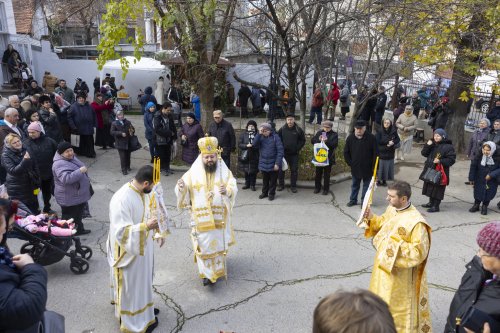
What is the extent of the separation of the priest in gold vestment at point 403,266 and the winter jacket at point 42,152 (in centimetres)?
610

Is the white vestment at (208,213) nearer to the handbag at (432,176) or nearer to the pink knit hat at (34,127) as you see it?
the pink knit hat at (34,127)

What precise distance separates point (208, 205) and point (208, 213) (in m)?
0.10

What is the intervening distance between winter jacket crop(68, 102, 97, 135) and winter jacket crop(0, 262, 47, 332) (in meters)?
9.76

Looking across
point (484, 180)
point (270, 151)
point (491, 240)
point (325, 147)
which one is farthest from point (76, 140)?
point (491, 240)

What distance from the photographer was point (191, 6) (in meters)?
8.96

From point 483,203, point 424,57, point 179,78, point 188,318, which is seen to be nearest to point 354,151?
point 483,203

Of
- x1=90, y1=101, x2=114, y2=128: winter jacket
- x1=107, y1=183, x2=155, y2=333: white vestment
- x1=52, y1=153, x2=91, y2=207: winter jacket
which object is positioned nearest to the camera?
x1=107, y1=183, x2=155, y2=333: white vestment

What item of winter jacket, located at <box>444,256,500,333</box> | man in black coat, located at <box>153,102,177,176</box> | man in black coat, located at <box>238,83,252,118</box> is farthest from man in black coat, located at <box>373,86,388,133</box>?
winter jacket, located at <box>444,256,500,333</box>

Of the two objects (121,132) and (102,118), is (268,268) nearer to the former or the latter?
Answer: (121,132)

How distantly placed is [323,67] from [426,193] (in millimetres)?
5567

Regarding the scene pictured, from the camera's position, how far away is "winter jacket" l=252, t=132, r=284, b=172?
8.80 metres

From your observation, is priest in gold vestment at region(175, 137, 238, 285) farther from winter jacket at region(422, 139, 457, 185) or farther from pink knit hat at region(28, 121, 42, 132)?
winter jacket at region(422, 139, 457, 185)

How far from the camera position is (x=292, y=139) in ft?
30.1

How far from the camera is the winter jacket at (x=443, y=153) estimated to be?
26.9 feet
